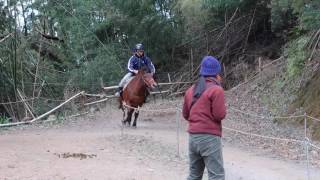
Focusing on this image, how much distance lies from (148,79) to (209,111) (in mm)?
9936

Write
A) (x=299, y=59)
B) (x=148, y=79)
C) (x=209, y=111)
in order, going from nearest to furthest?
1. (x=209, y=111)
2. (x=148, y=79)
3. (x=299, y=59)

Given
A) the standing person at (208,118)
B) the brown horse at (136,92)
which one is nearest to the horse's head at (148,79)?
the brown horse at (136,92)

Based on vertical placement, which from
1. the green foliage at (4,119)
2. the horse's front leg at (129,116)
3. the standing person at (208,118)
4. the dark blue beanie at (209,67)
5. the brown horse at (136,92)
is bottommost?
the green foliage at (4,119)

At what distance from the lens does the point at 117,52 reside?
2970cm

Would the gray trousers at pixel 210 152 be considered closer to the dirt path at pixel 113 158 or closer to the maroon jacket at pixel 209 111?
the maroon jacket at pixel 209 111

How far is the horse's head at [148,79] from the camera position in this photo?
16672mm

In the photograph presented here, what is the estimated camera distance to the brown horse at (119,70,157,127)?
55.1 ft

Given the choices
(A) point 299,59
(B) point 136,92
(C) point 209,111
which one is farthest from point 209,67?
(A) point 299,59

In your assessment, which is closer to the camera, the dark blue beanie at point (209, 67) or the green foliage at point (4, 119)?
the dark blue beanie at point (209, 67)

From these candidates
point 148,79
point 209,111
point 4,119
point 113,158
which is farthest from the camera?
point 4,119

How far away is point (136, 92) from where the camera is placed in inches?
670

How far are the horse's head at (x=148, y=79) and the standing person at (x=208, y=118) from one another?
9.66 meters

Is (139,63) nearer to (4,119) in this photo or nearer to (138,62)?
(138,62)

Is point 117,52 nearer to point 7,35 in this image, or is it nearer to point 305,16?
point 7,35
